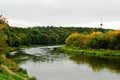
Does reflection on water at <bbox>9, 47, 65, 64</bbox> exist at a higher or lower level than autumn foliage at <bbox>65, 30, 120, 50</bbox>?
lower

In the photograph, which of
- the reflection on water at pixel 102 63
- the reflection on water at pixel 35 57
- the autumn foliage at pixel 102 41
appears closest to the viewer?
the reflection on water at pixel 102 63

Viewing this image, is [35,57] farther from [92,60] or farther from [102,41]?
[102,41]

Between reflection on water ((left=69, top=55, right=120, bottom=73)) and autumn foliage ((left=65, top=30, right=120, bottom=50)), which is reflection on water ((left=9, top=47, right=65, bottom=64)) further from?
autumn foliage ((left=65, top=30, right=120, bottom=50))

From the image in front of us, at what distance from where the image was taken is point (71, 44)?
115m

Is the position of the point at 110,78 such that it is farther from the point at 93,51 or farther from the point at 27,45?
the point at 27,45

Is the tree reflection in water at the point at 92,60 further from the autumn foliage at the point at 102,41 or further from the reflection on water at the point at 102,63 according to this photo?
the autumn foliage at the point at 102,41

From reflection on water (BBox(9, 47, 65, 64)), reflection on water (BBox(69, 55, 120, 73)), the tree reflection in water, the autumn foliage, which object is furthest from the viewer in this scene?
the autumn foliage

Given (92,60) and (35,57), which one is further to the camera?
(35,57)

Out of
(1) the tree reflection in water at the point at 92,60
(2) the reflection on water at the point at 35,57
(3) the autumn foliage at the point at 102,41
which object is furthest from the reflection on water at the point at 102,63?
(3) the autumn foliage at the point at 102,41

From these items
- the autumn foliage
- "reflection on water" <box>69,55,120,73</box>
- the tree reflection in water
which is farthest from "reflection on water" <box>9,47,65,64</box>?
the autumn foliage

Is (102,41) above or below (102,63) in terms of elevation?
above

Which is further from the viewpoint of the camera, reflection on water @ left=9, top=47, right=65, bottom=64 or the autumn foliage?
the autumn foliage

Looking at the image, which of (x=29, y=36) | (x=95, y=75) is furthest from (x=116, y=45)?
(x=29, y=36)

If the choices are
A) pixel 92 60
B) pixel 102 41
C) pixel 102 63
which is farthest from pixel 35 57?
pixel 102 41
